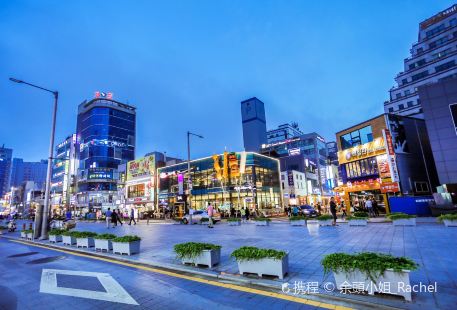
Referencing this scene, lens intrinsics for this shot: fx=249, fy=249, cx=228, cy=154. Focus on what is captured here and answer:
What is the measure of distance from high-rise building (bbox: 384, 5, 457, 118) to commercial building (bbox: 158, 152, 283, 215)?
31.2 meters

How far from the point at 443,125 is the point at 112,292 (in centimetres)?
3515

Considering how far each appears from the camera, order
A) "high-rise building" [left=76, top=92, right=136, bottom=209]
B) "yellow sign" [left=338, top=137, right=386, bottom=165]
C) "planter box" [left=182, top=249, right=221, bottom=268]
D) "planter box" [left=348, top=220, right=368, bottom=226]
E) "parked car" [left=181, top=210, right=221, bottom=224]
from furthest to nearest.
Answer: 1. "high-rise building" [left=76, top=92, right=136, bottom=209]
2. "parked car" [left=181, top=210, right=221, bottom=224]
3. "yellow sign" [left=338, top=137, right=386, bottom=165]
4. "planter box" [left=348, top=220, right=368, bottom=226]
5. "planter box" [left=182, top=249, right=221, bottom=268]

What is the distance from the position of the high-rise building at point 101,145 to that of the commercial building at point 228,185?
154 ft

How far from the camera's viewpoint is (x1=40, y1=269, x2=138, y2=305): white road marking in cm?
568

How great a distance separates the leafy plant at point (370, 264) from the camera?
4.83m

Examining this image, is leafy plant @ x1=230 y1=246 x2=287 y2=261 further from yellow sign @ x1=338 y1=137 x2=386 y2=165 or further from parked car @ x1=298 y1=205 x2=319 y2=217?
parked car @ x1=298 y1=205 x2=319 y2=217

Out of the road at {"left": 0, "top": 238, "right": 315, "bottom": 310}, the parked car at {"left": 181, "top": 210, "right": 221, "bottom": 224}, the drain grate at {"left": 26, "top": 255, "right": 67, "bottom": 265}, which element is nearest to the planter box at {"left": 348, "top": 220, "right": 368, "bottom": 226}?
the road at {"left": 0, "top": 238, "right": 315, "bottom": 310}

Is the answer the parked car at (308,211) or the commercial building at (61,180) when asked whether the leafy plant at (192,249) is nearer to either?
the parked car at (308,211)

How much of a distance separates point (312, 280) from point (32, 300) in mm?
6627

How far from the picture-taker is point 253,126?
18088 cm

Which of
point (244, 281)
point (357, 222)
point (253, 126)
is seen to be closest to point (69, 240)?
point (244, 281)

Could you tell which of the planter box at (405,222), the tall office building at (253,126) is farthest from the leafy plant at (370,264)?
the tall office building at (253,126)

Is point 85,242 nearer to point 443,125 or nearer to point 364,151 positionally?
point 364,151

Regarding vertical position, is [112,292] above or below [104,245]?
below
